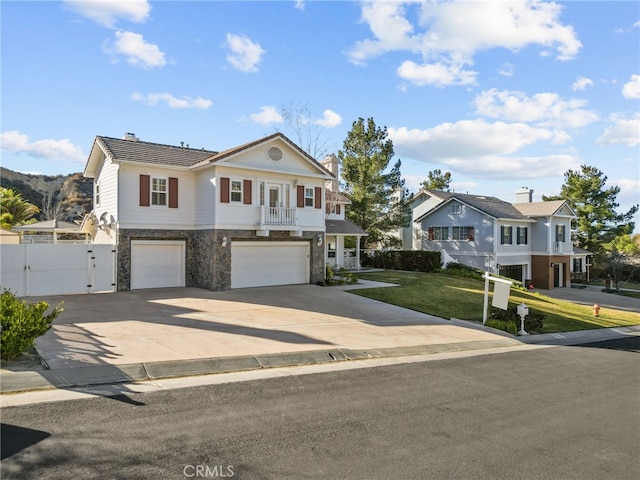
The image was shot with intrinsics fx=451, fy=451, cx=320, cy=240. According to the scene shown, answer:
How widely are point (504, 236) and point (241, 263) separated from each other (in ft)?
77.1

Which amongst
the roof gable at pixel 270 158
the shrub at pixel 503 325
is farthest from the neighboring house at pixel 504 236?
the shrub at pixel 503 325

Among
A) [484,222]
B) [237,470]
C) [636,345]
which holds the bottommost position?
[636,345]

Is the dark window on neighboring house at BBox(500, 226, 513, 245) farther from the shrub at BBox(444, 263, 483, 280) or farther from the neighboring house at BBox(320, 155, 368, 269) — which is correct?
the neighboring house at BBox(320, 155, 368, 269)

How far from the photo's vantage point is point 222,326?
12695 millimetres

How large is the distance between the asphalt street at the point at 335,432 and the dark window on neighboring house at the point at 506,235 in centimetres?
2836

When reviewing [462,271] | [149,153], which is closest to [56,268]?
[149,153]

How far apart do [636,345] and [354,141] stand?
28.3 meters

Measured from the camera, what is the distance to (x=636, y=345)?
15250 mm

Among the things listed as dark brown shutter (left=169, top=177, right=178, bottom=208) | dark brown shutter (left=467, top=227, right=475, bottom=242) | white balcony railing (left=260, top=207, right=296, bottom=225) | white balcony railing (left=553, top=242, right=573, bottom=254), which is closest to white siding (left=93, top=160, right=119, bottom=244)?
dark brown shutter (left=169, top=177, right=178, bottom=208)

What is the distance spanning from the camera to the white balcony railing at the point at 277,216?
21.7 m

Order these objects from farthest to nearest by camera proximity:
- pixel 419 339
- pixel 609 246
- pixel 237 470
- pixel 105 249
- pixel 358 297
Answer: pixel 609 246 < pixel 358 297 < pixel 105 249 < pixel 419 339 < pixel 237 470

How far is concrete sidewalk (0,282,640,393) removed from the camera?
27.2 feet

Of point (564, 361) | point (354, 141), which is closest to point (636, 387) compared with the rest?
point (564, 361)

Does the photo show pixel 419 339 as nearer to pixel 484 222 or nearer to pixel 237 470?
pixel 237 470
